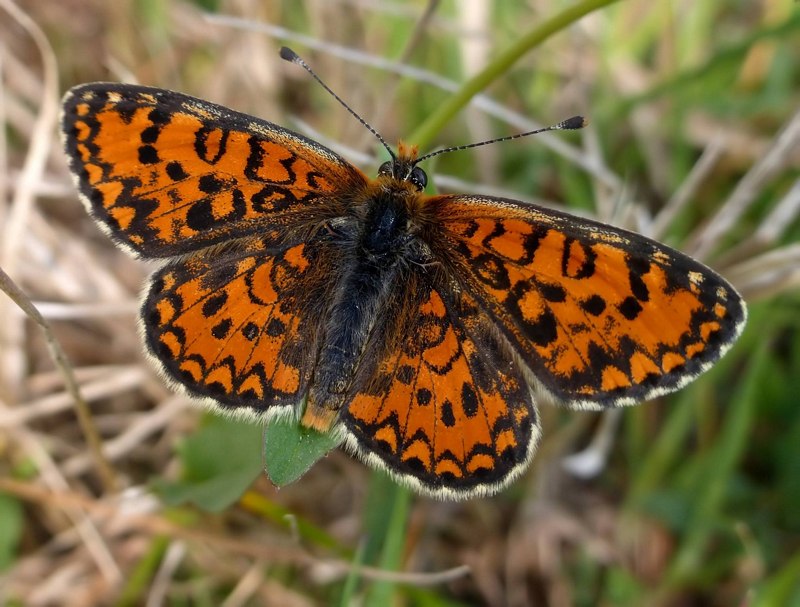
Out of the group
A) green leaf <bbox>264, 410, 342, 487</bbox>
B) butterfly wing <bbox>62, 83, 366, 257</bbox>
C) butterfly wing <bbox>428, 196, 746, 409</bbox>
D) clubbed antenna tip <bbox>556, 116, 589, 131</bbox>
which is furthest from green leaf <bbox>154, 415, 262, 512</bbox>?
clubbed antenna tip <bbox>556, 116, 589, 131</bbox>

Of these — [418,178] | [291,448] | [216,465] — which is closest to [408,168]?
[418,178]

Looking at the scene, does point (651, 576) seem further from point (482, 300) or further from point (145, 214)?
point (145, 214)

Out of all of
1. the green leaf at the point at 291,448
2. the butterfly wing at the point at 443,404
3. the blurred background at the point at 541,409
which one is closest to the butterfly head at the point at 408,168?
the blurred background at the point at 541,409

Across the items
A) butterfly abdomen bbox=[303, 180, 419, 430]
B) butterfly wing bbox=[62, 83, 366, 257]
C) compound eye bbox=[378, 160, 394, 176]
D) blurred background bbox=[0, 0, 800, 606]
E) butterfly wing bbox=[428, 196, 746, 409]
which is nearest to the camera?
butterfly wing bbox=[428, 196, 746, 409]

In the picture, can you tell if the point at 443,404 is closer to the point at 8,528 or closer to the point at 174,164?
the point at 174,164

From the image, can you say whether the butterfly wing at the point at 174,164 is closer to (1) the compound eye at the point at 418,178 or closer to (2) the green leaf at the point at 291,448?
(1) the compound eye at the point at 418,178

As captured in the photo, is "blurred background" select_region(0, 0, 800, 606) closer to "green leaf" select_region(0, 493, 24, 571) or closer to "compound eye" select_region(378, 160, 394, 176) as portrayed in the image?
"green leaf" select_region(0, 493, 24, 571)

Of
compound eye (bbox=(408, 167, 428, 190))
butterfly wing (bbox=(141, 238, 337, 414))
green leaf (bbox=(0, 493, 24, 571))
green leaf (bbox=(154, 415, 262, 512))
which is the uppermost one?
compound eye (bbox=(408, 167, 428, 190))
